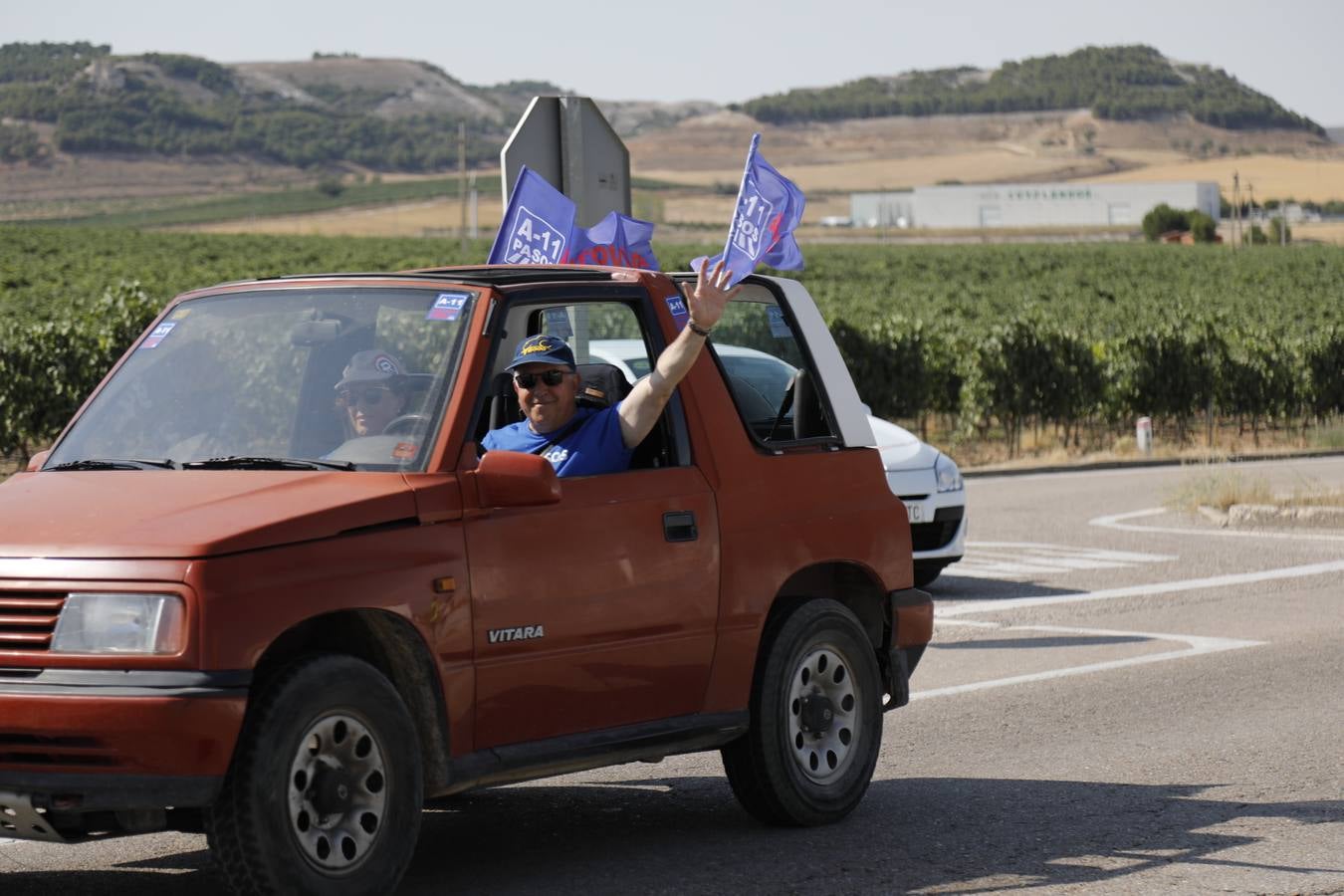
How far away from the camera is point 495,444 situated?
6.84 meters

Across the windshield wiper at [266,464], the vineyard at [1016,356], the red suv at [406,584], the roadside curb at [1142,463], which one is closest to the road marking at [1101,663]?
the red suv at [406,584]

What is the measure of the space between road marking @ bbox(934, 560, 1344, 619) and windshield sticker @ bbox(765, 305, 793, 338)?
633 centimetres

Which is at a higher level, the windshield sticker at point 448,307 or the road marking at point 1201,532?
the windshield sticker at point 448,307

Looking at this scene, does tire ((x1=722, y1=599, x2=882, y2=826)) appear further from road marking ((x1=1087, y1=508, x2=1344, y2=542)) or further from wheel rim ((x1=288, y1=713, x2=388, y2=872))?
road marking ((x1=1087, y1=508, x2=1344, y2=542))

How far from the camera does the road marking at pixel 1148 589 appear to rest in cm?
1429

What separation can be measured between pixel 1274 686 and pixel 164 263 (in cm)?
7635

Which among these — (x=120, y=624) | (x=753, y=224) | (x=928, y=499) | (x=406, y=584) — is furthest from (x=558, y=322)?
(x=928, y=499)

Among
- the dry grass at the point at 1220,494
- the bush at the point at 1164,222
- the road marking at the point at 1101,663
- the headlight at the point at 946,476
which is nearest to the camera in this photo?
the road marking at the point at 1101,663

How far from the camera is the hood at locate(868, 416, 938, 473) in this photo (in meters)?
14.8

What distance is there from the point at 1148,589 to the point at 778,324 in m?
8.17

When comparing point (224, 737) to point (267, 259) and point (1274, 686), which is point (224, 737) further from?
point (267, 259)

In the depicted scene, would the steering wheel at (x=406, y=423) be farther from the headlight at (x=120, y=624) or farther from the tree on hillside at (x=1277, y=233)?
the tree on hillside at (x=1277, y=233)

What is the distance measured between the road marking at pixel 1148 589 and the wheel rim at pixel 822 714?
6.31 meters

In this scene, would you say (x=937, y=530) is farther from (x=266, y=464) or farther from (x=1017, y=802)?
(x=266, y=464)
